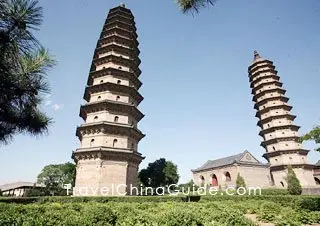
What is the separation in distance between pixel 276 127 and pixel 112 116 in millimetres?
25898

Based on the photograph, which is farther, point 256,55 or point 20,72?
point 256,55

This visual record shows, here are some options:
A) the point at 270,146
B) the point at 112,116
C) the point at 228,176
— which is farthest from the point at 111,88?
the point at 228,176

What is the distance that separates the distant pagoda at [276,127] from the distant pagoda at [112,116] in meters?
22.0

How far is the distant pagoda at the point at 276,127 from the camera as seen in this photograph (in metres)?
33.4

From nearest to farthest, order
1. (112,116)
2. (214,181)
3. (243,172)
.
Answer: (112,116) < (243,172) < (214,181)

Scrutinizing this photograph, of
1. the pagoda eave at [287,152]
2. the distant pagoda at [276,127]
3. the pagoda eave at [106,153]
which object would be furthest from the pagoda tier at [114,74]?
the pagoda eave at [287,152]

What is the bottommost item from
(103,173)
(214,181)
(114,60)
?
(214,181)

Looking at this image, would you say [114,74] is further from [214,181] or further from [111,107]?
[214,181]

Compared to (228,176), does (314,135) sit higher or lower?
higher

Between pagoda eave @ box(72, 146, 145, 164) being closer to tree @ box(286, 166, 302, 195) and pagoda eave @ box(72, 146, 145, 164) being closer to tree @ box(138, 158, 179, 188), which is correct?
tree @ box(138, 158, 179, 188)

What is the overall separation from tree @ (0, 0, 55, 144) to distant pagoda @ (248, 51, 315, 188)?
35.2 metres

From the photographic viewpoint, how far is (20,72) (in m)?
4.96

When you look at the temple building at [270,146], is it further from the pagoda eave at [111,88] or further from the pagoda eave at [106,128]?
the pagoda eave at [106,128]

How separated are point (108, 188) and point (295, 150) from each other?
27.8 meters
